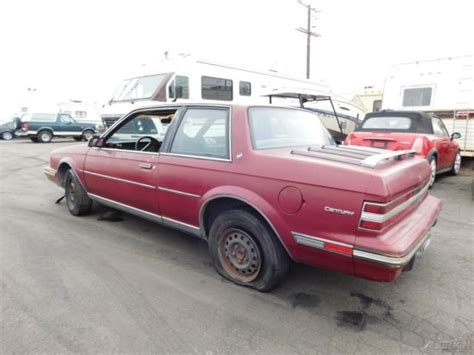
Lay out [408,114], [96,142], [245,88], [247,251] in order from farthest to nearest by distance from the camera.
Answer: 1. [245,88]
2. [408,114]
3. [96,142]
4. [247,251]

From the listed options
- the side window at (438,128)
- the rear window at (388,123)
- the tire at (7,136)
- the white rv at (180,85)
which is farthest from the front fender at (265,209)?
the tire at (7,136)

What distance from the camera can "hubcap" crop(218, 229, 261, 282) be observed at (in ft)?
9.13

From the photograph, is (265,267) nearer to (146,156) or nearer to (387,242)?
(387,242)

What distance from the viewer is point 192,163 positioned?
3064 millimetres

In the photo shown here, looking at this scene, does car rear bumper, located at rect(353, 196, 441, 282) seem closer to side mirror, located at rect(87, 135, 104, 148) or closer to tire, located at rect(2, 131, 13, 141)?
side mirror, located at rect(87, 135, 104, 148)

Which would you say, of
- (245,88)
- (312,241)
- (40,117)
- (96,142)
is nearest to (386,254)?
(312,241)

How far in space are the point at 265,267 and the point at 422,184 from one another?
1.65m

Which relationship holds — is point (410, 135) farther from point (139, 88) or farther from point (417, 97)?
point (139, 88)

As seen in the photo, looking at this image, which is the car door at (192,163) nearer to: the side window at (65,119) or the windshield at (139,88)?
the windshield at (139,88)

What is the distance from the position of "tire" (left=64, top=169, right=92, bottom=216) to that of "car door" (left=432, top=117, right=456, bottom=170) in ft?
22.1

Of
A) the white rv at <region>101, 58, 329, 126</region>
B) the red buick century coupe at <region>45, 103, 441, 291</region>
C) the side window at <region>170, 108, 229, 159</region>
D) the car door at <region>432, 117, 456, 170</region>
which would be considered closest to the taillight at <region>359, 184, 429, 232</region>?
the red buick century coupe at <region>45, 103, 441, 291</region>

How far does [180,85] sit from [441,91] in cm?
811

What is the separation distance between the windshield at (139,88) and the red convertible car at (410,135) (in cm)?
629

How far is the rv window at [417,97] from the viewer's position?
10.1 metres
